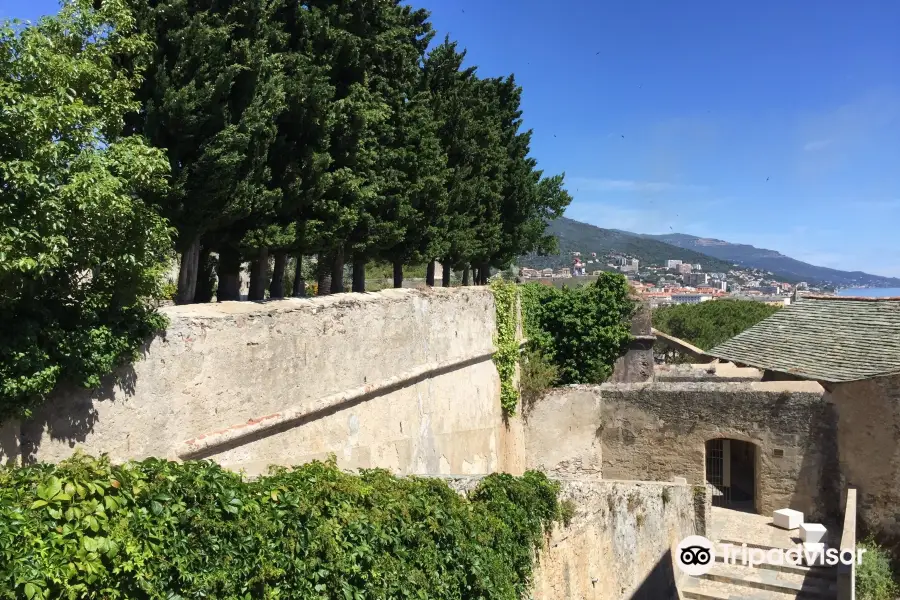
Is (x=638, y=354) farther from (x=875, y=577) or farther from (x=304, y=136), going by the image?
(x=304, y=136)

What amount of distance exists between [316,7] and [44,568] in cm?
1108

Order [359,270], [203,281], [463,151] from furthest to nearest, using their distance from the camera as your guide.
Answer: [463,151], [359,270], [203,281]

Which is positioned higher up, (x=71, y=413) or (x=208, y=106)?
(x=208, y=106)

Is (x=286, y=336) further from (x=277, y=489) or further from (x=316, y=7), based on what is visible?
(x=316, y=7)

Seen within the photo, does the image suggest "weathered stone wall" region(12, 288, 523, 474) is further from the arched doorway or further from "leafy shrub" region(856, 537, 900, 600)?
"leafy shrub" region(856, 537, 900, 600)

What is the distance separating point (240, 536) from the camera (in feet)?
16.6

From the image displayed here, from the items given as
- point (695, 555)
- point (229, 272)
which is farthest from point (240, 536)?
point (695, 555)

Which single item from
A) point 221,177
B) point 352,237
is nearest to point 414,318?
point 352,237

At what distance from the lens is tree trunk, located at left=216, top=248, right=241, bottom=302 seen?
1155cm

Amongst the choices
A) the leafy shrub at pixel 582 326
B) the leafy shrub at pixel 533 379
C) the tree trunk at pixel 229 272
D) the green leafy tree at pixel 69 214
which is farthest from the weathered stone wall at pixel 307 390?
the leafy shrub at pixel 582 326

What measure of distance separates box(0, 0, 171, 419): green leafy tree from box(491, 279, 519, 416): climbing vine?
37.9 ft

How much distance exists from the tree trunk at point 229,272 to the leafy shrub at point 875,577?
13.0 meters

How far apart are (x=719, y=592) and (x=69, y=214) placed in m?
13.1

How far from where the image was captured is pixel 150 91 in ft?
28.2
